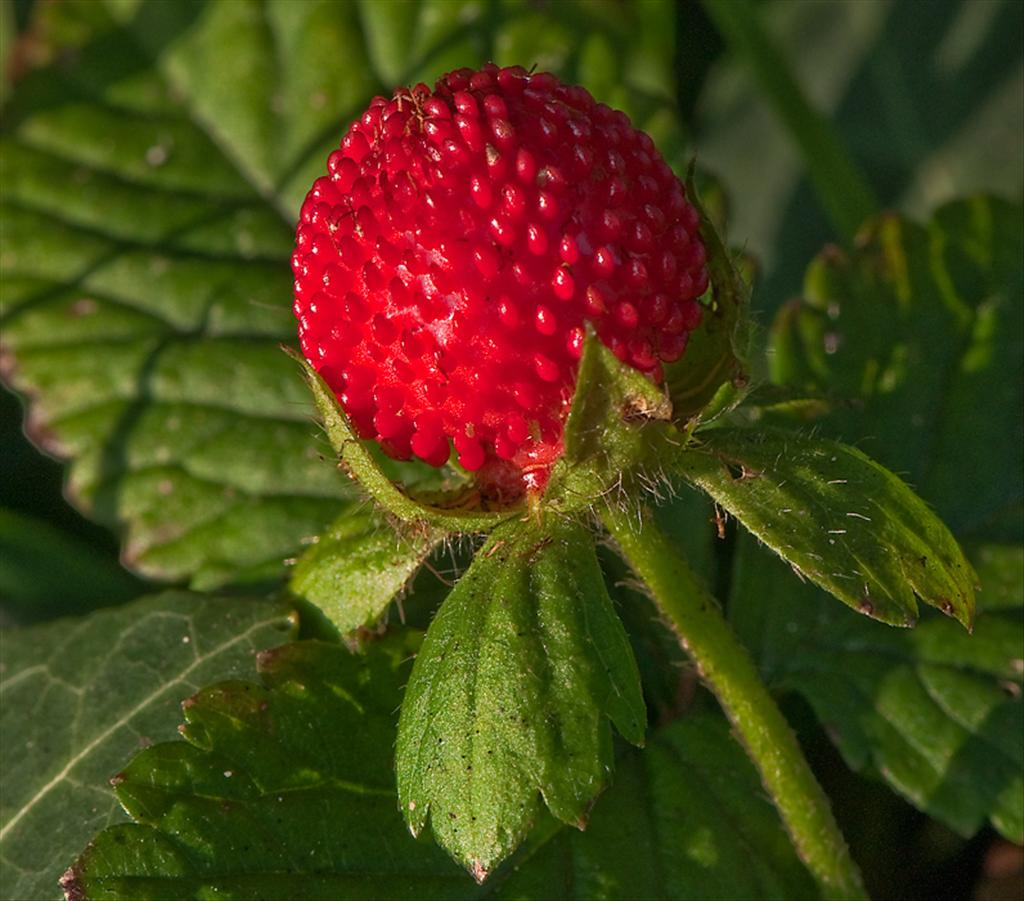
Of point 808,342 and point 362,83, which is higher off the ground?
point 808,342

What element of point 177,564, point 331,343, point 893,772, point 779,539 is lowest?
point 177,564

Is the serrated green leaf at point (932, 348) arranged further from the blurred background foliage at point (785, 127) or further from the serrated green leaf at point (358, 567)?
the serrated green leaf at point (358, 567)

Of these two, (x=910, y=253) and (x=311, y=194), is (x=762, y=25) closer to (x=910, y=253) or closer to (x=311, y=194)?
(x=910, y=253)

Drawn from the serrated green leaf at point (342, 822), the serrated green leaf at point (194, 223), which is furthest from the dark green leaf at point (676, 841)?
the serrated green leaf at point (194, 223)

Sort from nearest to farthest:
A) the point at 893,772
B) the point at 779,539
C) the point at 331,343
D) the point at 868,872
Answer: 1. the point at 779,539
2. the point at 331,343
3. the point at 893,772
4. the point at 868,872

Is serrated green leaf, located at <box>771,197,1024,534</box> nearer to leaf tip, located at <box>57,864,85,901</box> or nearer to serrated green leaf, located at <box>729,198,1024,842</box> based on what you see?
serrated green leaf, located at <box>729,198,1024,842</box>

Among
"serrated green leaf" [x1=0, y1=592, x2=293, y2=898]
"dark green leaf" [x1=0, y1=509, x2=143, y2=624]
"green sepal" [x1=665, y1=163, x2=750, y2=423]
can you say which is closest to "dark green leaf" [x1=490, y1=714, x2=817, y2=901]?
"serrated green leaf" [x1=0, y1=592, x2=293, y2=898]

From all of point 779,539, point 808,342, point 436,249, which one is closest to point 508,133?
point 436,249

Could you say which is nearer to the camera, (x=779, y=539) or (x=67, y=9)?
(x=779, y=539)
